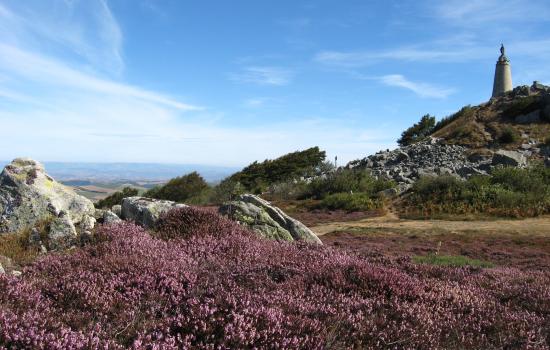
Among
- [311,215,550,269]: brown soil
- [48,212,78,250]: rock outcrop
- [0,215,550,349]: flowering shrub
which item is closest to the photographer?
[0,215,550,349]: flowering shrub

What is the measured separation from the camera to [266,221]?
12.1 metres

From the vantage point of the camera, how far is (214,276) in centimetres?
576

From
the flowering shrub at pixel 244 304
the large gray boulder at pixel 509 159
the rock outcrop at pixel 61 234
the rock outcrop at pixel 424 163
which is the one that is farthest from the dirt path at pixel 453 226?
the flowering shrub at pixel 244 304

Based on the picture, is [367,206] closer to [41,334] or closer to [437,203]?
[437,203]

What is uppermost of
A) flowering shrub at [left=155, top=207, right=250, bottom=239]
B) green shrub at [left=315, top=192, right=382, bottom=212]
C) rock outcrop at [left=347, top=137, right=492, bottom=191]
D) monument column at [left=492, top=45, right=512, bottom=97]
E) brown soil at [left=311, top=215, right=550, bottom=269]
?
monument column at [left=492, top=45, right=512, bottom=97]

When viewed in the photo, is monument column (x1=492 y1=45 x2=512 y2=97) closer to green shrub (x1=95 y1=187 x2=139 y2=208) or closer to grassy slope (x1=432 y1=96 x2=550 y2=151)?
grassy slope (x1=432 y1=96 x2=550 y2=151)

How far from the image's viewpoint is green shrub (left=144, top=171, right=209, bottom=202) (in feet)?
172

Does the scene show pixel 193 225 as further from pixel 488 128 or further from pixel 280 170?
pixel 280 170

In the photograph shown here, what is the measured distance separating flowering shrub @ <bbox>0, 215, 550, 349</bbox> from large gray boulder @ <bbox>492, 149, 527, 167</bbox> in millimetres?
34926

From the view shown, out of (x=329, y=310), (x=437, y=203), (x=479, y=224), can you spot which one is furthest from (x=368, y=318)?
(x=437, y=203)

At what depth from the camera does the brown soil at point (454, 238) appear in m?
16.1

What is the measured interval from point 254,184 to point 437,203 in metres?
30.6

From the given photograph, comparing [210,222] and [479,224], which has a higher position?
[210,222]

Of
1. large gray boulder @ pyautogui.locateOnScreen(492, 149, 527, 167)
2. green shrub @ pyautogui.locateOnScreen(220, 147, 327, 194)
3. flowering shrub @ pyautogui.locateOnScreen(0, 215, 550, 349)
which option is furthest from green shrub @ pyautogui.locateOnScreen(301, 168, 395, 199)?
flowering shrub @ pyautogui.locateOnScreen(0, 215, 550, 349)
